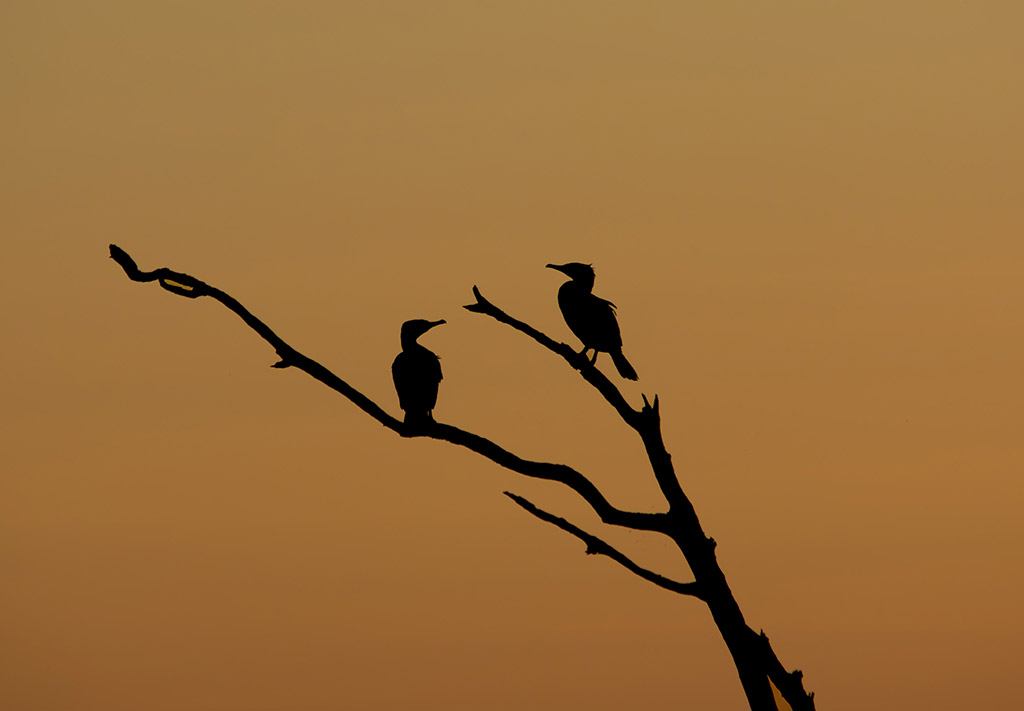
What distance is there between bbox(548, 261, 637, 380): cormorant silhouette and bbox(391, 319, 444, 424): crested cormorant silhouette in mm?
2190

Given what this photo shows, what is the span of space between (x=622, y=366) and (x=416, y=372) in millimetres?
2950

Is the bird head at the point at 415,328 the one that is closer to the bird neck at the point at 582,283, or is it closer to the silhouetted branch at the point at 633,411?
the bird neck at the point at 582,283

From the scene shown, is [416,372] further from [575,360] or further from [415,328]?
[575,360]

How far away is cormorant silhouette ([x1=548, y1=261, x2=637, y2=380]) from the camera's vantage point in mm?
14094

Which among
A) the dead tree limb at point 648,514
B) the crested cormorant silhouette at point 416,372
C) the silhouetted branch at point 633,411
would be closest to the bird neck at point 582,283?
the crested cormorant silhouette at point 416,372

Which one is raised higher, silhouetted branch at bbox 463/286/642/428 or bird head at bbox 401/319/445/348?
bird head at bbox 401/319/445/348

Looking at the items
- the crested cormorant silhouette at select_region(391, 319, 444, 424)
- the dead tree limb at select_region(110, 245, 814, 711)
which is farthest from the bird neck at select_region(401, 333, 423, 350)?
the dead tree limb at select_region(110, 245, 814, 711)

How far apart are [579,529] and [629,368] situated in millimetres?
7376

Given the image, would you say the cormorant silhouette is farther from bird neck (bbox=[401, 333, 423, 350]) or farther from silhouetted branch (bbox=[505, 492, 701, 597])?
silhouetted branch (bbox=[505, 492, 701, 597])

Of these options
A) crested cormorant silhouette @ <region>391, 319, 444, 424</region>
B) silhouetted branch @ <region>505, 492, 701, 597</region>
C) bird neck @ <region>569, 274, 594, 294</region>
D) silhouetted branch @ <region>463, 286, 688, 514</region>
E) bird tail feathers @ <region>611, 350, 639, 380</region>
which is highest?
bird neck @ <region>569, 274, 594, 294</region>

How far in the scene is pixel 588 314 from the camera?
1412cm

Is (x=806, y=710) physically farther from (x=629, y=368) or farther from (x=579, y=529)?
(x=629, y=368)

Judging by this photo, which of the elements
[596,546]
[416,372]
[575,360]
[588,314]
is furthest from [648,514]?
[588,314]

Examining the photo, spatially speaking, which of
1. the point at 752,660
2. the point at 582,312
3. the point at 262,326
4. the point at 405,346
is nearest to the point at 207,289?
the point at 262,326
